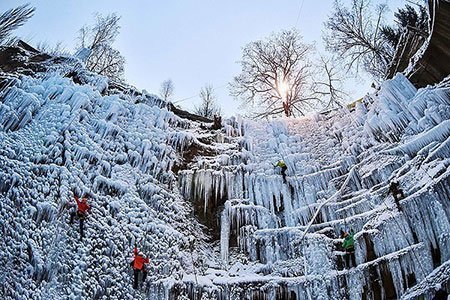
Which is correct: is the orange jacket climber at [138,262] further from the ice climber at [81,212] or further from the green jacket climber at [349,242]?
the green jacket climber at [349,242]

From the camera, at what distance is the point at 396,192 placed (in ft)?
27.5

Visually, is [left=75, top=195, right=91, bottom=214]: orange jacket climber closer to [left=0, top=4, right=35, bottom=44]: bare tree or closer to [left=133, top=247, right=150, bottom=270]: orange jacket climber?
[left=133, top=247, right=150, bottom=270]: orange jacket climber

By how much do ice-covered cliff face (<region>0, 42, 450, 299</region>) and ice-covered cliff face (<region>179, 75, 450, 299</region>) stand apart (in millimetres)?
29

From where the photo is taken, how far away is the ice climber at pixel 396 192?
829 cm

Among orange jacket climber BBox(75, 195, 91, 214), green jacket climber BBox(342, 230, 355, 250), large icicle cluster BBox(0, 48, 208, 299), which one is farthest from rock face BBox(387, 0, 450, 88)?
orange jacket climber BBox(75, 195, 91, 214)

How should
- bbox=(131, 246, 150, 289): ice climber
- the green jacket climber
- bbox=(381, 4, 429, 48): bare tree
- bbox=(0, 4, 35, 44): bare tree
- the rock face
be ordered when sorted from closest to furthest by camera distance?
bbox=(0, 4, 35, 44): bare tree < bbox=(131, 246, 150, 289): ice climber < the green jacket climber < the rock face < bbox=(381, 4, 429, 48): bare tree

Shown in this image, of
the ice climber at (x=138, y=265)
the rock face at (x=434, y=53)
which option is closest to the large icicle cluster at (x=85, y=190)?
the ice climber at (x=138, y=265)

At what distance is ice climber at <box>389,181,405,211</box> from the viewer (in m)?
8.29

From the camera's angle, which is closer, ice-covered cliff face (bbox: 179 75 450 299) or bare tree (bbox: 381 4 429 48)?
ice-covered cliff face (bbox: 179 75 450 299)

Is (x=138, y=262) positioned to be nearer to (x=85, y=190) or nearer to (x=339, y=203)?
(x=85, y=190)

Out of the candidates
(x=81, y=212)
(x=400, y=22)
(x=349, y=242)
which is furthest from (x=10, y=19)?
(x=400, y=22)

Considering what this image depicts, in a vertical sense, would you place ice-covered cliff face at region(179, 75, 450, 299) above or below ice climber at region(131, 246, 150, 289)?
above

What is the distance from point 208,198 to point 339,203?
3237mm

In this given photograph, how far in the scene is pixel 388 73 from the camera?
1502 centimetres
